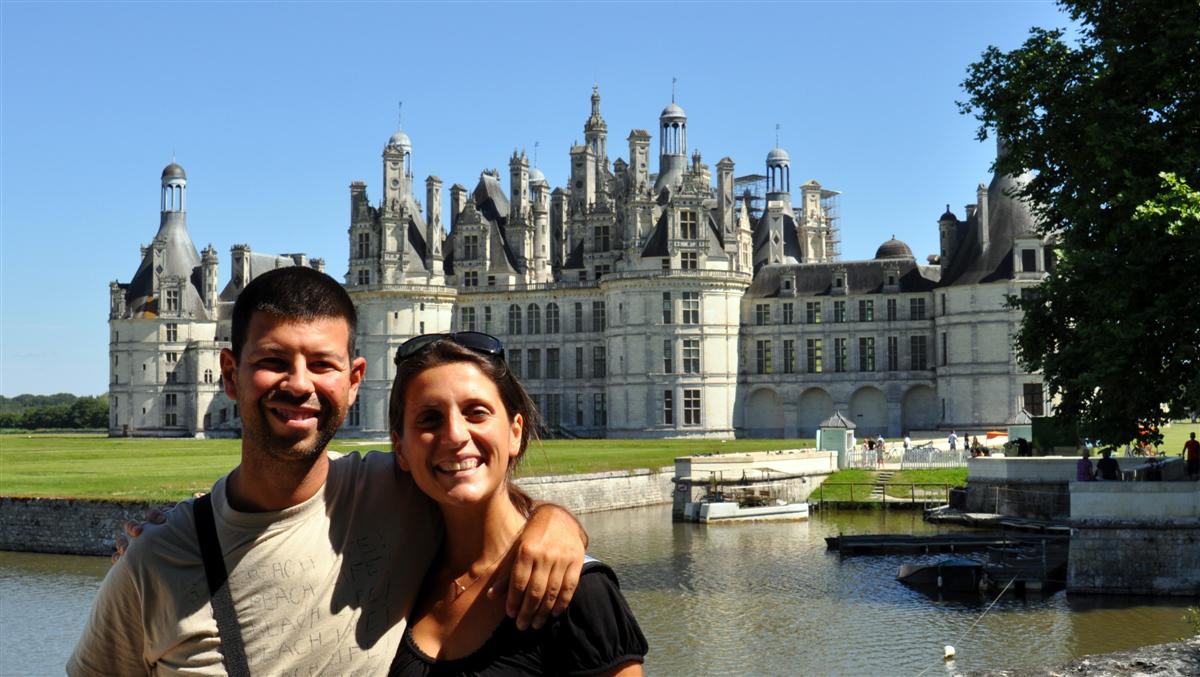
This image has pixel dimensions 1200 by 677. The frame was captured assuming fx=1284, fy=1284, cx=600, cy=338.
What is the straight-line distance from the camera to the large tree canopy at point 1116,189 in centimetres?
1933

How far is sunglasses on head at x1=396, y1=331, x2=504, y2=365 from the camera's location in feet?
12.3

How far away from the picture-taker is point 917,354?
2352 inches

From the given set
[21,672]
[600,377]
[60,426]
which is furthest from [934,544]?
[60,426]

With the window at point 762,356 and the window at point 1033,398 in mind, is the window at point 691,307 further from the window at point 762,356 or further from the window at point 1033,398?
the window at point 1033,398

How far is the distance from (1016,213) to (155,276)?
5225 cm

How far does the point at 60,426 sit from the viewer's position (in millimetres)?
113562

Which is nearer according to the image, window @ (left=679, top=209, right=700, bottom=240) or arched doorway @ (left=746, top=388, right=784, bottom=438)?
window @ (left=679, top=209, right=700, bottom=240)

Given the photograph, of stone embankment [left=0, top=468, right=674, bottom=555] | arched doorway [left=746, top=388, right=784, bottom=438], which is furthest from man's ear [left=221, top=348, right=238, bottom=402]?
arched doorway [left=746, top=388, right=784, bottom=438]

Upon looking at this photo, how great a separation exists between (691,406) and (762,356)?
475cm

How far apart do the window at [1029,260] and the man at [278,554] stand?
54.6 m

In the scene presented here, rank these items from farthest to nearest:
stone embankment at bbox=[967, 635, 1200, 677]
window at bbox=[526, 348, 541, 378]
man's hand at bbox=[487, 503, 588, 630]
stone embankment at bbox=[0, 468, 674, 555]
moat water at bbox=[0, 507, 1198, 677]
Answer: window at bbox=[526, 348, 541, 378] < stone embankment at bbox=[0, 468, 674, 555] < moat water at bbox=[0, 507, 1198, 677] < stone embankment at bbox=[967, 635, 1200, 677] < man's hand at bbox=[487, 503, 588, 630]

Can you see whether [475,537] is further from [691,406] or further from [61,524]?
[691,406]

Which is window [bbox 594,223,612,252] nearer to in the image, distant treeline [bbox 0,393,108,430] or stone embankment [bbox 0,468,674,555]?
stone embankment [bbox 0,468,674,555]

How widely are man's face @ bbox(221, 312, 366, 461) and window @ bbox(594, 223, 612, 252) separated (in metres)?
62.0
